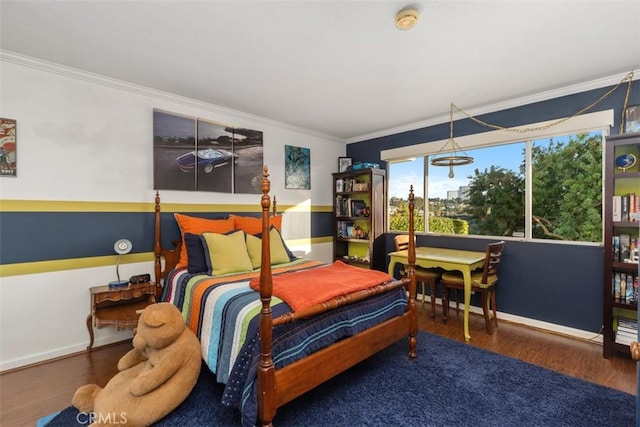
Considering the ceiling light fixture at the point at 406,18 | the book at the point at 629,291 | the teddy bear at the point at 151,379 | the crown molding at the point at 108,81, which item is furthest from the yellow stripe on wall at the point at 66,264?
the book at the point at 629,291

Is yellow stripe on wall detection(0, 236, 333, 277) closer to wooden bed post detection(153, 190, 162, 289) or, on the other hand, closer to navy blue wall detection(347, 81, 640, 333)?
wooden bed post detection(153, 190, 162, 289)

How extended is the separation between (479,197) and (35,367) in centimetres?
481

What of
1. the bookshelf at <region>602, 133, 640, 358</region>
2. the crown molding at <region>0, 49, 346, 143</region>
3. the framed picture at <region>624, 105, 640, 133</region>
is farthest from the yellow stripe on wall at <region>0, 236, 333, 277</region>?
the framed picture at <region>624, 105, 640, 133</region>

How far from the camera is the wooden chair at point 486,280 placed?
2.99 meters

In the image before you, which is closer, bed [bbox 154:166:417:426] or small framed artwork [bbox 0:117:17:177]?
bed [bbox 154:166:417:426]

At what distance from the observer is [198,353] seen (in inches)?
77.2

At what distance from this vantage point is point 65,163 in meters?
2.61

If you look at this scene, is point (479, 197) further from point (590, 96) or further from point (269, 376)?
point (269, 376)

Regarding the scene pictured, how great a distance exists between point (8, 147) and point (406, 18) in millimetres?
3167

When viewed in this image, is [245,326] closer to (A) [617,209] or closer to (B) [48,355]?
(B) [48,355]

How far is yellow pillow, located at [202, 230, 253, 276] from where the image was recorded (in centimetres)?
270

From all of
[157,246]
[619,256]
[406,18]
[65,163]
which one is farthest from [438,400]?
[65,163]

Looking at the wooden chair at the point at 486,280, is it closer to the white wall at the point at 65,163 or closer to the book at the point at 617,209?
the book at the point at 617,209

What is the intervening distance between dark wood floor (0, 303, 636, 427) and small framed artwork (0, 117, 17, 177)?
5.31ft
